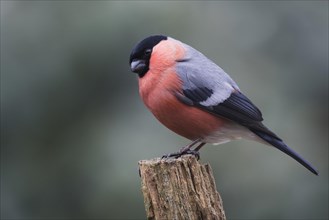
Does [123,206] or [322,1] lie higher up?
[322,1]

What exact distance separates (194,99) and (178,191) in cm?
103

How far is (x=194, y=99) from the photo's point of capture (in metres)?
4.21

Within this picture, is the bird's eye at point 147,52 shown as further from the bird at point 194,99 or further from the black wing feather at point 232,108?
the black wing feather at point 232,108

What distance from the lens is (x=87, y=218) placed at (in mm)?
5273

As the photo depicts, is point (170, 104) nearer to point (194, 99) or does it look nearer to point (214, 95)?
point (194, 99)

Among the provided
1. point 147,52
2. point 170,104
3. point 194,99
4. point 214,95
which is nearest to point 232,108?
point 214,95

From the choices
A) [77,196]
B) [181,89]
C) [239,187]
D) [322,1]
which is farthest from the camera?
[322,1]

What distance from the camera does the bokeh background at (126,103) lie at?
16.5 ft

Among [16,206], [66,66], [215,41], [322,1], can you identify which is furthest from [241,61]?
[16,206]

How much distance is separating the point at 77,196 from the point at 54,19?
1377mm

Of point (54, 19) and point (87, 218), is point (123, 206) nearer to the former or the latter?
point (87, 218)

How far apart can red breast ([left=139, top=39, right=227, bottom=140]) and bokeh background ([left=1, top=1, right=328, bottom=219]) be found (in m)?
0.73

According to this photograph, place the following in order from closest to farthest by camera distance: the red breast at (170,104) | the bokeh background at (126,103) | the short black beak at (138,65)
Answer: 1. the red breast at (170,104)
2. the short black beak at (138,65)
3. the bokeh background at (126,103)

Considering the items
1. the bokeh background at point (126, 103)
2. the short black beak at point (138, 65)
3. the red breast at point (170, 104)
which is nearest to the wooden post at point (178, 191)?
the red breast at point (170, 104)
